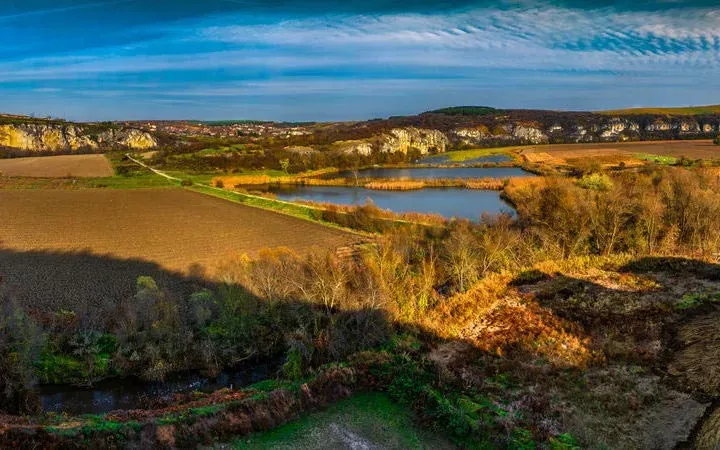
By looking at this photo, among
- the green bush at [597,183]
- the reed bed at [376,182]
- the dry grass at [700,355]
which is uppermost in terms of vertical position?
the green bush at [597,183]

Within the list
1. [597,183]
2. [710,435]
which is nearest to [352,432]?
[710,435]

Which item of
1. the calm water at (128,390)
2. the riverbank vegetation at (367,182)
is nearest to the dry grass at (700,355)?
the calm water at (128,390)

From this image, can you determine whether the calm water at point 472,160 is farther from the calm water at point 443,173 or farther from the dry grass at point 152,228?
the dry grass at point 152,228

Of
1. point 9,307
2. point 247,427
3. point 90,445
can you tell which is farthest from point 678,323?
point 9,307

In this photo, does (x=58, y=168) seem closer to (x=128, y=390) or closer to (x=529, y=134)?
(x=128, y=390)

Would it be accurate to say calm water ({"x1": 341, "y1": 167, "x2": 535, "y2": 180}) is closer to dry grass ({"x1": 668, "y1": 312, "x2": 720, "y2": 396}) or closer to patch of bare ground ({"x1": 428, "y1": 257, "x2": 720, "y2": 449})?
patch of bare ground ({"x1": 428, "y1": 257, "x2": 720, "y2": 449})

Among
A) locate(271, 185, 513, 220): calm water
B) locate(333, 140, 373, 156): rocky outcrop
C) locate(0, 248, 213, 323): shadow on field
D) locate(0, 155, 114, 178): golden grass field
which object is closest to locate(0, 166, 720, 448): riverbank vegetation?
locate(0, 248, 213, 323): shadow on field

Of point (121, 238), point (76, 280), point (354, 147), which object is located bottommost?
point (76, 280)
